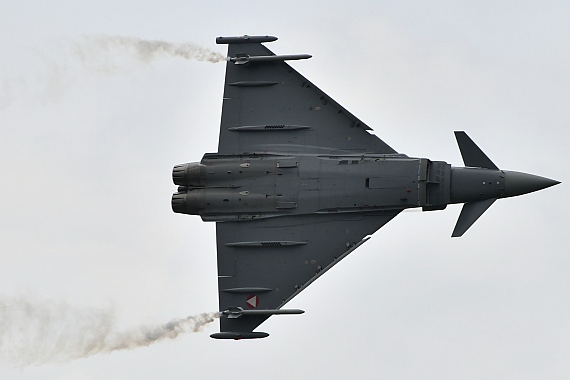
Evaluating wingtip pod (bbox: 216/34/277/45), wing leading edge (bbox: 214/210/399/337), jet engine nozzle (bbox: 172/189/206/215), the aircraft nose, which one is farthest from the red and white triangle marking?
the aircraft nose

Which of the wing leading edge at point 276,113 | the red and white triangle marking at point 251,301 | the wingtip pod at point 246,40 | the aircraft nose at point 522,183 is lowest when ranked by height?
the red and white triangle marking at point 251,301

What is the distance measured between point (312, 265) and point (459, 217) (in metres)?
4.49

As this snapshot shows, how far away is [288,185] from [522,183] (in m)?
6.66

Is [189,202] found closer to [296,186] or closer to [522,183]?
[296,186]

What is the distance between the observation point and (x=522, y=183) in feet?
140

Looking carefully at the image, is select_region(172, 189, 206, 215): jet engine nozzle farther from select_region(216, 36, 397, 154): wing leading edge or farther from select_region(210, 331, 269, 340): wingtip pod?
select_region(210, 331, 269, 340): wingtip pod

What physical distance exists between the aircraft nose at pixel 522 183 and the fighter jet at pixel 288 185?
0.03m

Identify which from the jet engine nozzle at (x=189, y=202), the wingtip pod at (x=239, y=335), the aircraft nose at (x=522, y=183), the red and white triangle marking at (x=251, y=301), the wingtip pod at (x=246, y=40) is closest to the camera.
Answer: the aircraft nose at (x=522, y=183)

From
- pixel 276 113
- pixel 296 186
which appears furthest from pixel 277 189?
pixel 276 113

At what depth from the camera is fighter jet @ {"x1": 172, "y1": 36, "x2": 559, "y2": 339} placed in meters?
42.7

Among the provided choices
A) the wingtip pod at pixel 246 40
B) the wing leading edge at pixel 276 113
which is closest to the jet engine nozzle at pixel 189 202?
the wing leading edge at pixel 276 113

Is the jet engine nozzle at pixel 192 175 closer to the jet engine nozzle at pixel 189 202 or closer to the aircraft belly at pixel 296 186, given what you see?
the aircraft belly at pixel 296 186

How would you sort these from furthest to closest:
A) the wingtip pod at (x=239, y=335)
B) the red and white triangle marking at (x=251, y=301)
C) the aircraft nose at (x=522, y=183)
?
the red and white triangle marking at (x=251, y=301), the wingtip pod at (x=239, y=335), the aircraft nose at (x=522, y=183)

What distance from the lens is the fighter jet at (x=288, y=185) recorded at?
42.7m
